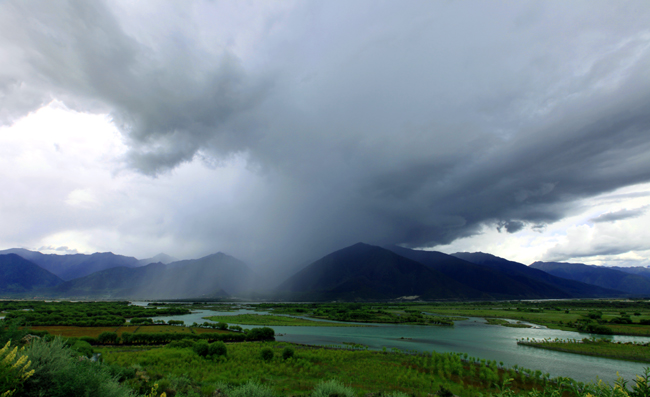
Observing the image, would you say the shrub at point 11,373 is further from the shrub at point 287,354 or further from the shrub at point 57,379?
the shrub at point 287,354

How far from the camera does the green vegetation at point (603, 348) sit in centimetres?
4904

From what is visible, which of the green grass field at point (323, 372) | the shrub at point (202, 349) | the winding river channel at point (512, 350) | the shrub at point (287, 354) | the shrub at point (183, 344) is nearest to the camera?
the green grass field at point (323, 372)

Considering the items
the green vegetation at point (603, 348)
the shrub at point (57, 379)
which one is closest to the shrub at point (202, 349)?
the shrub at point (57, 379)

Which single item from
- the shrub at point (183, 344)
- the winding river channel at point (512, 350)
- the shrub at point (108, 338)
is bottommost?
the winding river channel at point (512, 350)

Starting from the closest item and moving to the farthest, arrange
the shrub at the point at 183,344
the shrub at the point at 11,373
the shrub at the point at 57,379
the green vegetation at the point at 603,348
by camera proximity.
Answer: the shrub at the point at 11,373, the shrub at the point at 57,379, the shrub at the point at 183,344, the green vegetation at the point at 603,348

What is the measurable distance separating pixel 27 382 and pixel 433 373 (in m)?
42.6

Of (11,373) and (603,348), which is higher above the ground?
(11,373)

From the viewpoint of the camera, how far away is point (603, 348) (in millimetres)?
54781

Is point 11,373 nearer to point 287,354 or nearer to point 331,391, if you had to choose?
point 331,391

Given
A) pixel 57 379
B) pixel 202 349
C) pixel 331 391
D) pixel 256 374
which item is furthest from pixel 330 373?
pixel 57 379

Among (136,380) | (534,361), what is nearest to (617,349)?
(534,361)

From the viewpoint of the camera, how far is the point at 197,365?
37.8m

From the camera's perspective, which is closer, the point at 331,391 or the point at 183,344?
the point at 331,391

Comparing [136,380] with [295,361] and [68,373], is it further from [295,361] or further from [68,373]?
[295,361]
